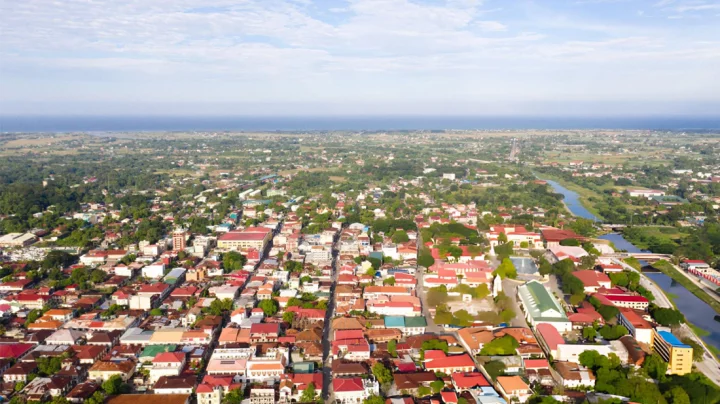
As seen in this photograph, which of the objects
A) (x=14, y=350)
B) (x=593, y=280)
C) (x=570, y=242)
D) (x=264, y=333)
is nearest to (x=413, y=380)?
(x=264, y=333)

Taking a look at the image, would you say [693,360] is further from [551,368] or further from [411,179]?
[411,179]

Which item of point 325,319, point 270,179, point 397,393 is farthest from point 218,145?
point 397,393

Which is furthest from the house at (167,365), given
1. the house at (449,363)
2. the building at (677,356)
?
the building at (677,356)

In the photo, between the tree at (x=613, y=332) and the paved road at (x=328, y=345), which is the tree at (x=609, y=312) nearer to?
the tree at (x=613, y=332)

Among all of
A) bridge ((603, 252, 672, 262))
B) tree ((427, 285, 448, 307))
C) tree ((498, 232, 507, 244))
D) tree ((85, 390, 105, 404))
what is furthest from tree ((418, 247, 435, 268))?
tree ((85, 390, 105, 404))

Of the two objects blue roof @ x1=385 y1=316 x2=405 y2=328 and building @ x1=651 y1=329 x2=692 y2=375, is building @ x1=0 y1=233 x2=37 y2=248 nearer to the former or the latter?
blue roof @ x1=385 y1=316 x2=405 y2=328

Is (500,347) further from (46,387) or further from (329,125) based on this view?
(329,125)
